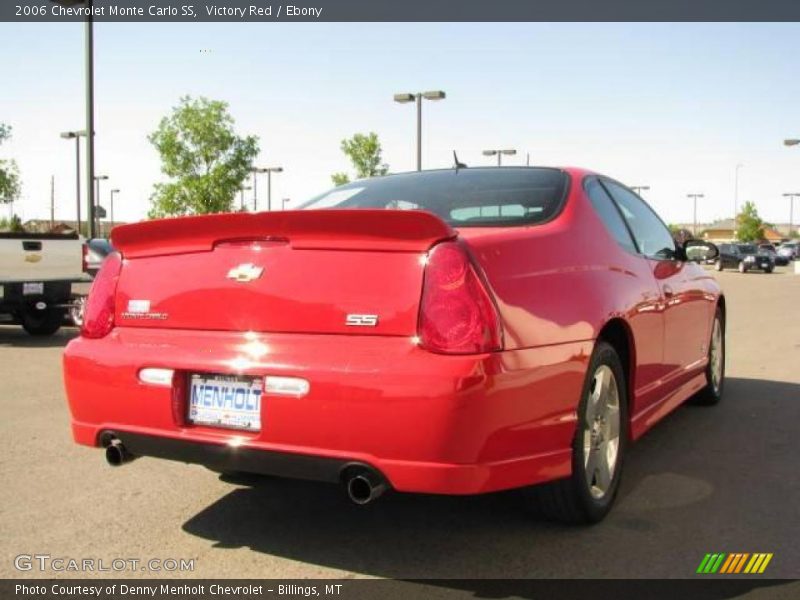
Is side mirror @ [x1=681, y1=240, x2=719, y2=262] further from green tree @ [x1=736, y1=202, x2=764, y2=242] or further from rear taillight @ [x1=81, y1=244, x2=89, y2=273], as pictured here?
green tree @ [x1=736, y1=202, x2=764, y2=242]

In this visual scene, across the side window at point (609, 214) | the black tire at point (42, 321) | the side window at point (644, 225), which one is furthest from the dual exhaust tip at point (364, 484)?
the black tire at point (42, 321)

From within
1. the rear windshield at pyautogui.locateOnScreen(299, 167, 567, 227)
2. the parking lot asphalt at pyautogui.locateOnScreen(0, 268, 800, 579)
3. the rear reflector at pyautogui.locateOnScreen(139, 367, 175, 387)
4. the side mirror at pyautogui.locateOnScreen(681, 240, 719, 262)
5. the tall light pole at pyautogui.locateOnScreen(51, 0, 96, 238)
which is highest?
the tall light pole at pyautogui.locateOnScreen(51, 0, 96, 238)

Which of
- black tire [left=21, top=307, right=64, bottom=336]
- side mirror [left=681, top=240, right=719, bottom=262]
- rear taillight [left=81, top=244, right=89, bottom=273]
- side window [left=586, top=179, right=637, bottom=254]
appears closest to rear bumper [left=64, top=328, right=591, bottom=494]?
side window [left=586, top=179, right=637, bottom=254]

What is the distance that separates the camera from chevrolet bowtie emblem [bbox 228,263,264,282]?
2.90m

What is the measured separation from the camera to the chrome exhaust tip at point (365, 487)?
8.68ft

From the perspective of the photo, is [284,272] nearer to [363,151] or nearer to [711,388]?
[711,388]

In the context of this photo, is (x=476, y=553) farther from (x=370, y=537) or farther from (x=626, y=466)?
(x=626, y=466)

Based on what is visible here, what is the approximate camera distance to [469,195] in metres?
3.71

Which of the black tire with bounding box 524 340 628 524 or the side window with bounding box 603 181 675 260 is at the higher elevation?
the side window with bounding box 603 181 675 260

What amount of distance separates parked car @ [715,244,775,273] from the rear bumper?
43.5 meters

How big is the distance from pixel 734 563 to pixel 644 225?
6.94 ft

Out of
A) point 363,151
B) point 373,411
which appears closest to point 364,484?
point 373,411

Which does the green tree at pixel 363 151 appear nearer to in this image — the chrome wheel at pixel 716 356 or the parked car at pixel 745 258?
the parked car at pixel 745 258

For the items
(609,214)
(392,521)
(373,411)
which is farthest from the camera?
(609,214)
